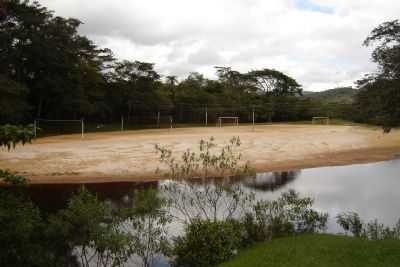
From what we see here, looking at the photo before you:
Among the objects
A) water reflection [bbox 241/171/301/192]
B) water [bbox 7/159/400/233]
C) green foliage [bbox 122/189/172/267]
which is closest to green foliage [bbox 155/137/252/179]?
green foliage [bbox 122/189/172/267]

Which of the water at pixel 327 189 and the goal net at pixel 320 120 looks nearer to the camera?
the water at pixel 327 189

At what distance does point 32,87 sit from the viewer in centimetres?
3778

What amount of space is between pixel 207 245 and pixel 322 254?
6.09ft

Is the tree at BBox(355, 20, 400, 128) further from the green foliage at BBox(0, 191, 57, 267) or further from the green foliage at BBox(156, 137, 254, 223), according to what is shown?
the green foliage at BBox(0, 191, 57, 267)

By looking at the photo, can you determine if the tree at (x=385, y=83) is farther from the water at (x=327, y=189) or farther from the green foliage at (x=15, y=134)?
the green foliage at (x=15, y=134)

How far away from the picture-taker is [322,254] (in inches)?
266

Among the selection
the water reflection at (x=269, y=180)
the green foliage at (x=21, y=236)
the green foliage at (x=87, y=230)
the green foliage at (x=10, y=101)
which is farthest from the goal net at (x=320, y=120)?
the green foliage at (x=21, y=236)

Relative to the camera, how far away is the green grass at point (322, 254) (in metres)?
6.40

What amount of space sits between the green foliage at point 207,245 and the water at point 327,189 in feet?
17.0

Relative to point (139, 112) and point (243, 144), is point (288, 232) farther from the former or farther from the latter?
point (139, 112)

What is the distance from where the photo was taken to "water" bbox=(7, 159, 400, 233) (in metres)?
14.5

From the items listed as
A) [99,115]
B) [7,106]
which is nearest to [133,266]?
[7,106]

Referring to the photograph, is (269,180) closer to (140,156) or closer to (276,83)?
(140,156)

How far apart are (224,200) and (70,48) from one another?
29.9 meters
